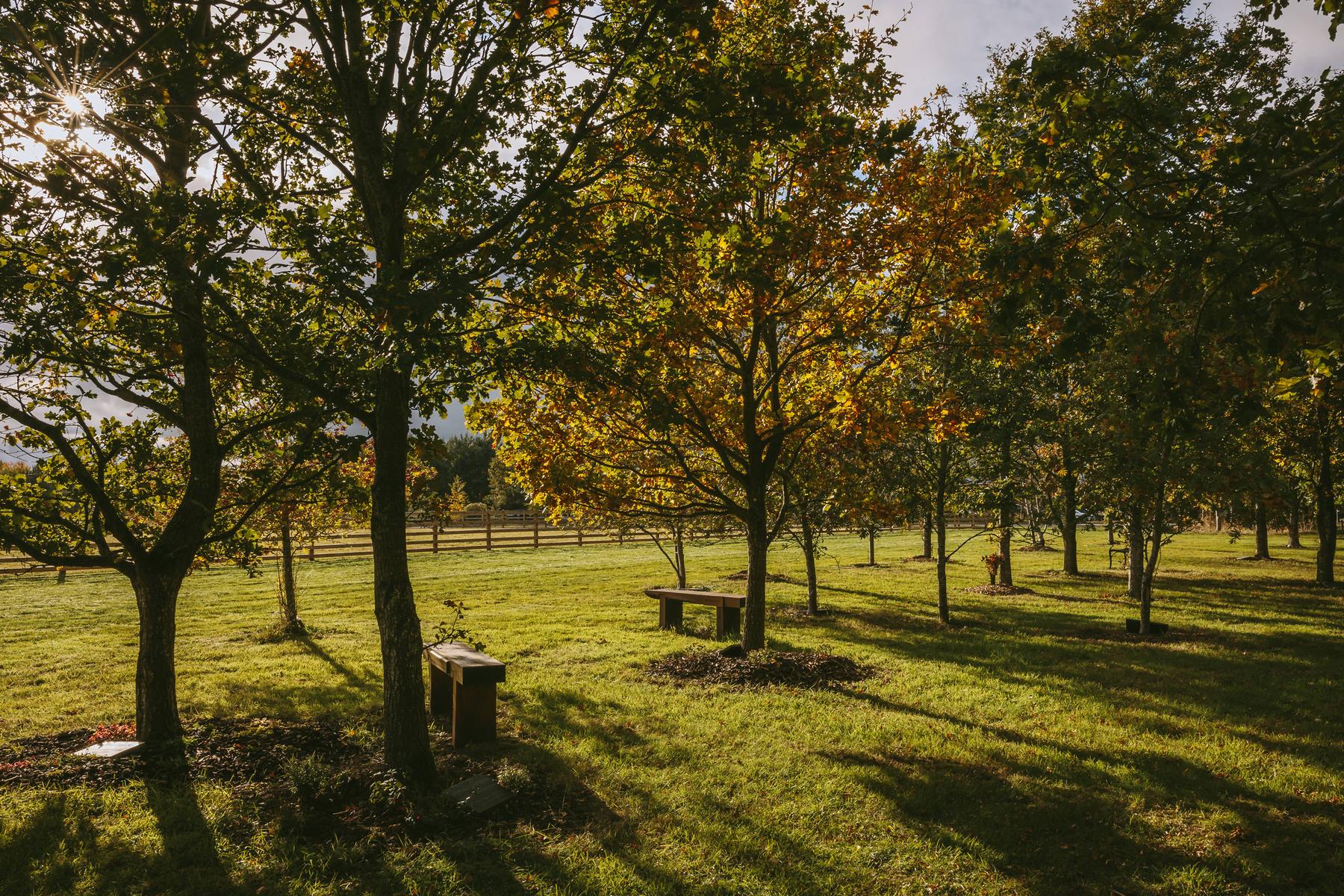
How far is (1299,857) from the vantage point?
4953 mm

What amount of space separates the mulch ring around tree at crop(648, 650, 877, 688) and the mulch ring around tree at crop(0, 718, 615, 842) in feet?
10.7

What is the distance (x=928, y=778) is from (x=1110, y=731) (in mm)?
2710

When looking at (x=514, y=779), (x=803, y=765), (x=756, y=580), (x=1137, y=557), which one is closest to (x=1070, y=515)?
(x=1137, y=557)

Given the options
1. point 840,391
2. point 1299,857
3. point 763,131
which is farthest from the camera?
point 840,391

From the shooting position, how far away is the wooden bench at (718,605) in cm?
1294

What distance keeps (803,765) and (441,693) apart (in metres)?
4.17

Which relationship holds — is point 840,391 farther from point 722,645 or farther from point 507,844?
point 507,844

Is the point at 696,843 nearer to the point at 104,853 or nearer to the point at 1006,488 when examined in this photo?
the point at 104,853

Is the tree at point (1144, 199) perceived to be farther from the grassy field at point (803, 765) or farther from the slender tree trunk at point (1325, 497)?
the slender tree trunk at point (1325, 497)

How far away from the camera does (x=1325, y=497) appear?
18609 mm

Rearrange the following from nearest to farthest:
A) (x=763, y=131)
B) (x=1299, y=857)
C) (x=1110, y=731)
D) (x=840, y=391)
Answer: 1. (x=1299, y=857)
2. (x=763, y=131)
3. (x=1110, y=731)
4. (x=840, y=391)

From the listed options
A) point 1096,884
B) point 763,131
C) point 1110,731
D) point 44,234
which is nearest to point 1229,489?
point 1110,731

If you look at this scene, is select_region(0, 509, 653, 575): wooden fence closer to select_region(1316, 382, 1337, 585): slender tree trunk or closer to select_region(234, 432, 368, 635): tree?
select_region(234, 432, 368, 635): tree

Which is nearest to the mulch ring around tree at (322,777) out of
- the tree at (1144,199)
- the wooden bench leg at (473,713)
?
the wooden bench leg at (473,713)
